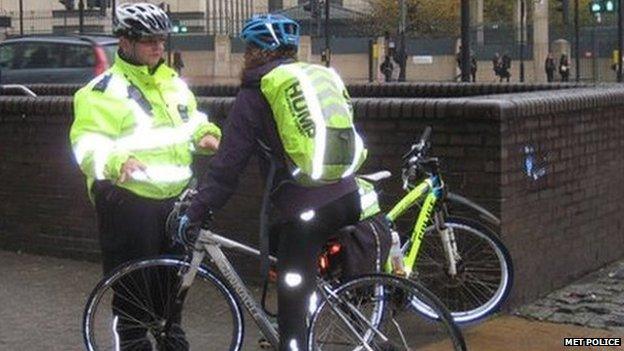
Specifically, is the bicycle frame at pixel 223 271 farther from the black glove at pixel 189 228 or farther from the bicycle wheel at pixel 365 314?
the bicycle wheel at pixel 365 314

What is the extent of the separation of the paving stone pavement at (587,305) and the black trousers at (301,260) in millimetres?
2512

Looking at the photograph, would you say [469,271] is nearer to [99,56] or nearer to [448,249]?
[448,249]

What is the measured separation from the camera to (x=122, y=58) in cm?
493

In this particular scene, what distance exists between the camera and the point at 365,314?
15.2ft

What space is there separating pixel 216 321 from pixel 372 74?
150 feet

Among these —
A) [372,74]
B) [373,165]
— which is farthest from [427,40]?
[373,165]

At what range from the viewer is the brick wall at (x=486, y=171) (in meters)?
6.77

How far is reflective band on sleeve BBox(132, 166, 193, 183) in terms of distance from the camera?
483cm

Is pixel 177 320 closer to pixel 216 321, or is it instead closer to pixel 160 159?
pixel 160 159

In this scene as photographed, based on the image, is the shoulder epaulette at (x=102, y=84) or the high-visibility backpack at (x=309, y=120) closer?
the high-visibility backpack at (x=309, y=120)

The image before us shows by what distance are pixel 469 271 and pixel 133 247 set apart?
243 centimetres

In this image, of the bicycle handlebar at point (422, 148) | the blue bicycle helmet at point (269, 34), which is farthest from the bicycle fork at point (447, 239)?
the blue bicycle helmet at point (269, 34)

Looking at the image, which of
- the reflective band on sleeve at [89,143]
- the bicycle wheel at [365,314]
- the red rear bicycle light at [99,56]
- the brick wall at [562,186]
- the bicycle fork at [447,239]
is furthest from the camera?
the red rear bicycle light at [99,56]

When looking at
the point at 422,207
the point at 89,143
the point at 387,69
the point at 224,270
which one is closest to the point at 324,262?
the point at 224,270
